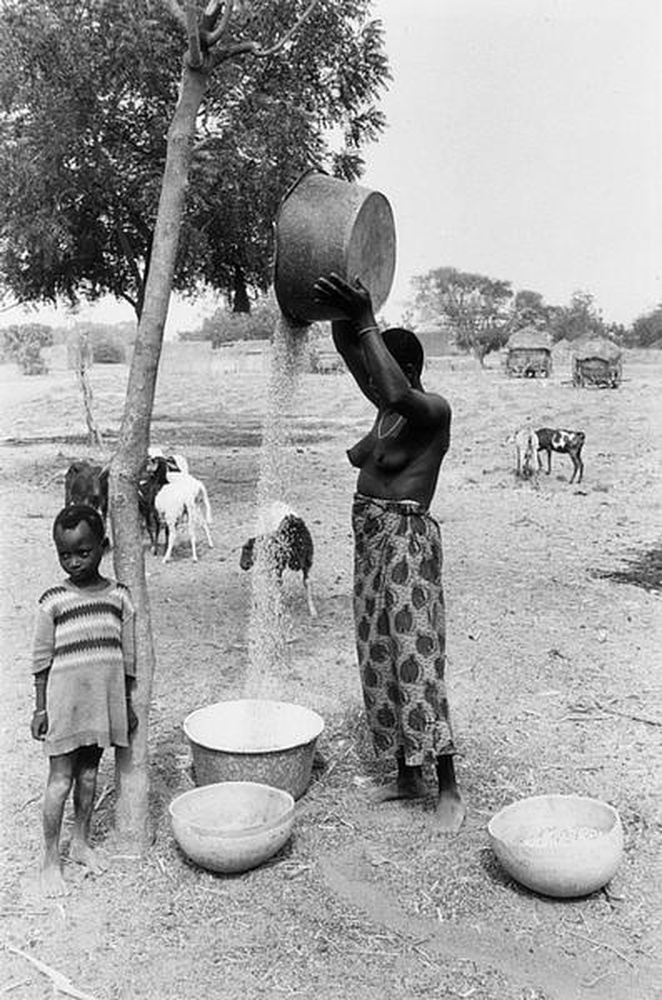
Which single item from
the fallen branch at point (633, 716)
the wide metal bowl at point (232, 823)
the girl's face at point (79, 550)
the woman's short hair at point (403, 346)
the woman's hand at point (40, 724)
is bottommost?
the fallen branch at point (633, 716)

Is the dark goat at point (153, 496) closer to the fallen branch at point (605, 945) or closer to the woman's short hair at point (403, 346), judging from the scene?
the woman's short hair at point (403, 346)

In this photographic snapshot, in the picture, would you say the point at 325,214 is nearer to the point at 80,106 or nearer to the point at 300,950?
the point at 300,950

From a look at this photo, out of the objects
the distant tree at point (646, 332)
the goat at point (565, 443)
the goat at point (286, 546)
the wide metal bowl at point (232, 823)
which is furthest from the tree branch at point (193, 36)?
the distant tree at point (646, 332)

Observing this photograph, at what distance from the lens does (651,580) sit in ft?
28.6

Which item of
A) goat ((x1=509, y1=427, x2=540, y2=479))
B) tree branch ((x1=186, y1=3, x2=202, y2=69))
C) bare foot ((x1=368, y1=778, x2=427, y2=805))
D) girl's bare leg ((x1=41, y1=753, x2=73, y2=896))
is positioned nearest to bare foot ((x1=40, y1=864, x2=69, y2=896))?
girl's bare leg ((x1=41, y1=753, x2=73, y2=896))

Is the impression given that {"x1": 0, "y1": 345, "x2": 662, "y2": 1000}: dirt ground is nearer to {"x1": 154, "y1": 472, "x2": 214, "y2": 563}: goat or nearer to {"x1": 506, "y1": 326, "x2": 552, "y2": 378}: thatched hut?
{"x1": 154, "y1": 472, "x2": 214, "y2": 563}: goat

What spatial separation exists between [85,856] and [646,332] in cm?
5843

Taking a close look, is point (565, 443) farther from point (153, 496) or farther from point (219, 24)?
point (219, 24)

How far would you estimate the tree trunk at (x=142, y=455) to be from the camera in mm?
3797

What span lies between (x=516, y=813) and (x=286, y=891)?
2.90ft

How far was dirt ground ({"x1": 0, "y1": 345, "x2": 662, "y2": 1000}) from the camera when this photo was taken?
10.3 ft

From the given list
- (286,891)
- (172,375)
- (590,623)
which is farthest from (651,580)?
(172,375)

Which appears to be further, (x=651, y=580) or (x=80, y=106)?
(x=80, y=106)

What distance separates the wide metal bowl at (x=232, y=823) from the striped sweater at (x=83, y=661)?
1.32ft
